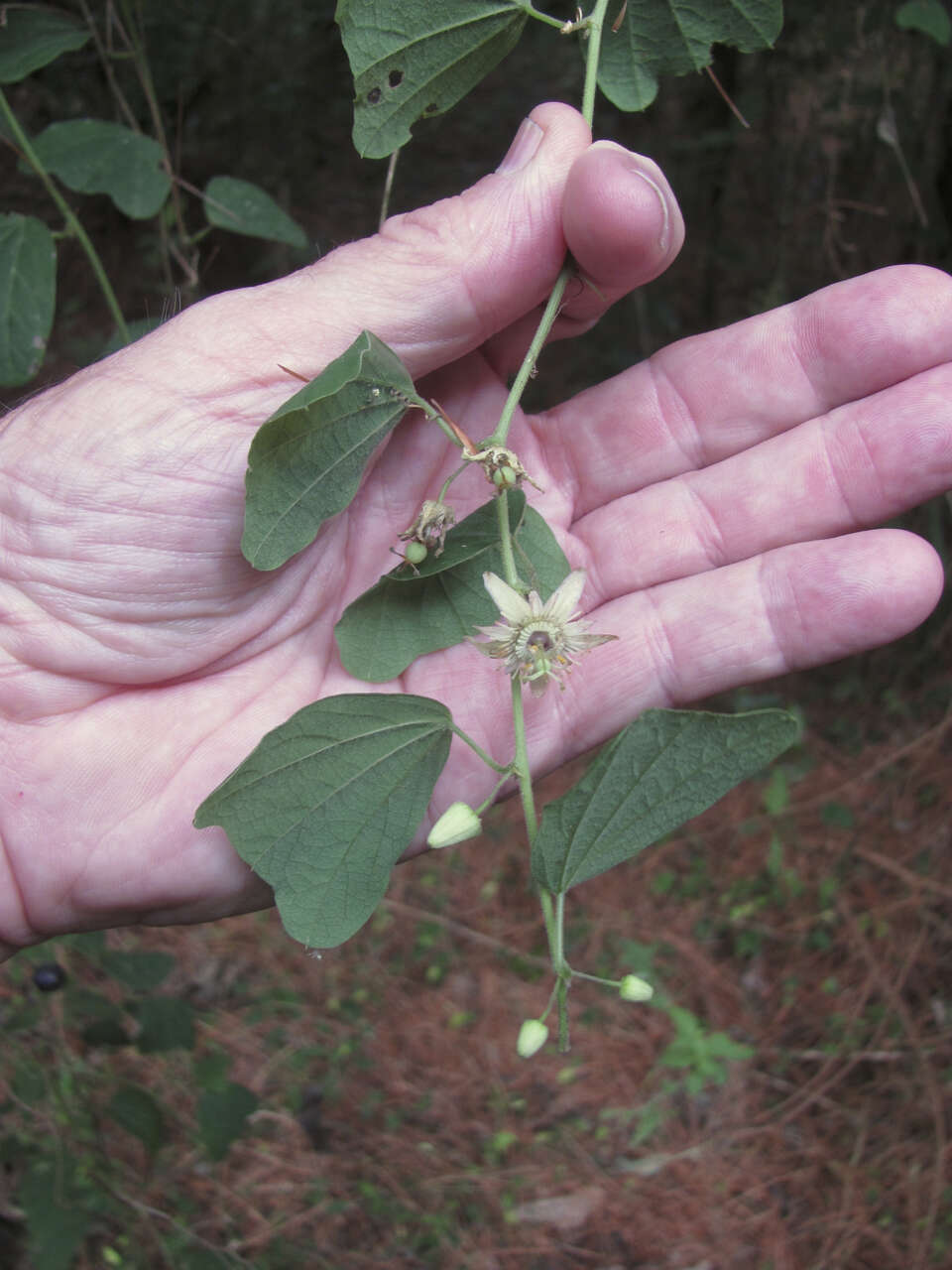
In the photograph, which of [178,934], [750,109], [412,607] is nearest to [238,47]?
[750,109]

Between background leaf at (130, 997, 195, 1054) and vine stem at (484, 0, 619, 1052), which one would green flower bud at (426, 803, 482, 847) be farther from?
background leaf at (130, 997, 195, 1054)

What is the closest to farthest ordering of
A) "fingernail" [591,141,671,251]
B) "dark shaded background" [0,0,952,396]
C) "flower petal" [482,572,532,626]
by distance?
"flower petal" [482,572,532,626], "fingernail" [591,141,671,251], "dark shaded background" [0,0,952,396]

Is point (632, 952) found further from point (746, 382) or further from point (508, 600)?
point (508, 600)

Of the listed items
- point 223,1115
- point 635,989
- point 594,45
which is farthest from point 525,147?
point 223,1115

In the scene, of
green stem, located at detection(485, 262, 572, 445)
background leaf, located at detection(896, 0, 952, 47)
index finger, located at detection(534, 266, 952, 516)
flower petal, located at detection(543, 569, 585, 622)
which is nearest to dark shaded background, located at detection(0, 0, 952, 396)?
background leaf, located at detection(896, 0, 952, 47)

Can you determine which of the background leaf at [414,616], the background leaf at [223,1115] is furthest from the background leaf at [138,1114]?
the background leaf at [414,616]

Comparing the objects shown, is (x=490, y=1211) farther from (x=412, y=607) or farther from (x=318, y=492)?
(x=318, y=492)

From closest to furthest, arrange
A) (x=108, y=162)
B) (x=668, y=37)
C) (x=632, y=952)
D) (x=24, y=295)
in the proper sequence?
(x=668, y=37), (x=24, y=295), (x=108, y=162), (x=632, y=952)

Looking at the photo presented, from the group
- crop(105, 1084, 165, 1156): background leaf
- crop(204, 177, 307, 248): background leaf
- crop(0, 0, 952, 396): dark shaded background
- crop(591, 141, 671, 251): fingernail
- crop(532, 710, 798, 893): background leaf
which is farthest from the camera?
crop(0, 0, 952, 396): dark shaded background
